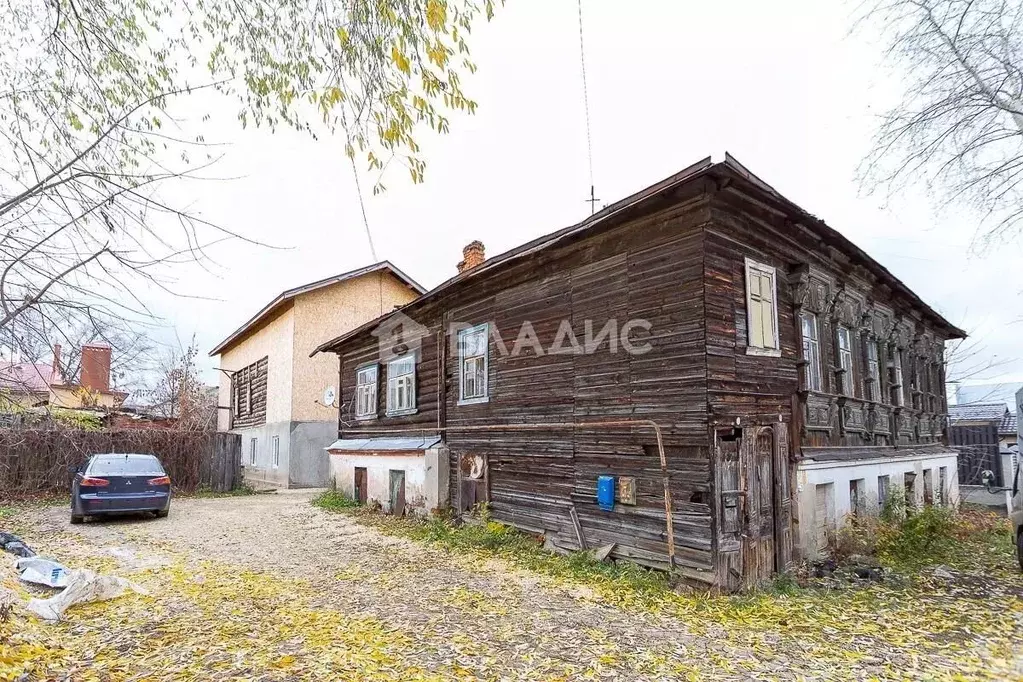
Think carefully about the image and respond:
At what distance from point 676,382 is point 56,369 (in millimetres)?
7081

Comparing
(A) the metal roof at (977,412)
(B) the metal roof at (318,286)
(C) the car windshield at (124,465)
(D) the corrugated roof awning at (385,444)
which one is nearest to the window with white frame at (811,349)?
(D) the corrugated roof awning at (385,444)

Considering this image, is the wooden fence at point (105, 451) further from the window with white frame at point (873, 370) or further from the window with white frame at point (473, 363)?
the window with white frame at point (873, 370)

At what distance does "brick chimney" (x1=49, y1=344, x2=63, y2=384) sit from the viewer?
532 centimetres

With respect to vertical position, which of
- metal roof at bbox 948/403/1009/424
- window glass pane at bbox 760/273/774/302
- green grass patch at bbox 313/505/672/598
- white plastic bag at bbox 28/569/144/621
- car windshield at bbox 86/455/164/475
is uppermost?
window glass pane at bbox 760/273/774/302

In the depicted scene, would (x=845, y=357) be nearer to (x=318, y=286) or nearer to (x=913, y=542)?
(x=913, y=542)

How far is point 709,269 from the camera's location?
8570mm

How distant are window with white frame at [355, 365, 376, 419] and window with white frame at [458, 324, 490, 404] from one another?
4.64 meters

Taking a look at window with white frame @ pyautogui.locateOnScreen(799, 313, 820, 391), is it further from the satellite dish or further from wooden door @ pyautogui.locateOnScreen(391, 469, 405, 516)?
the satellite dish

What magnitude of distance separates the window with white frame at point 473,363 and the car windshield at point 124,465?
7735mm

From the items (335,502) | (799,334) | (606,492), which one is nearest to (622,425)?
(606,492)

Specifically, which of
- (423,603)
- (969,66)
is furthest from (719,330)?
(969,66)

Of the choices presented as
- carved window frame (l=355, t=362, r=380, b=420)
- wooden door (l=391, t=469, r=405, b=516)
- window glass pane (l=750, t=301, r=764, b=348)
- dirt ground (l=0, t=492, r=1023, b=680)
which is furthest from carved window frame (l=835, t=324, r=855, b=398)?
carved window frame (l=355, t=362, r=380, b=420)

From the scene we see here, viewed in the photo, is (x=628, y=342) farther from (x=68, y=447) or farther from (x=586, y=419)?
(x=68, y=447)

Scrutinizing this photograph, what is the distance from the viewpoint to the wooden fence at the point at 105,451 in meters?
17.5
